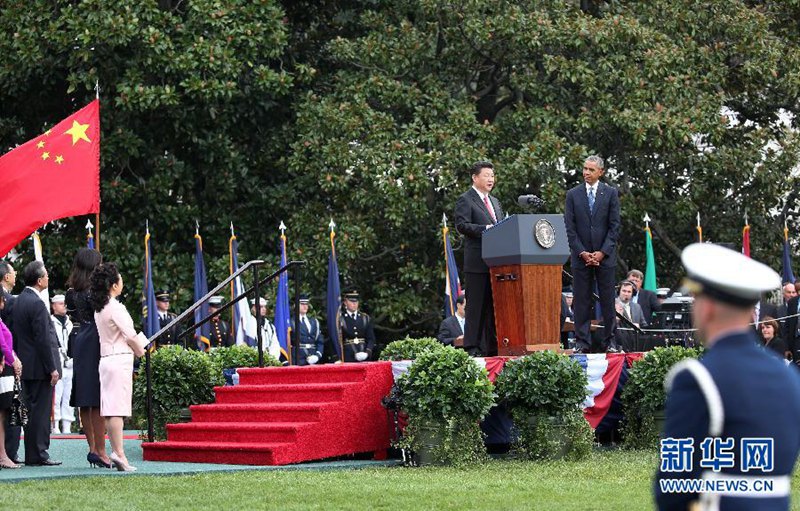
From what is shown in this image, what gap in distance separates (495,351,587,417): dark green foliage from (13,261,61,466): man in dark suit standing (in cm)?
387

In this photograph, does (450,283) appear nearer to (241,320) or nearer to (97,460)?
(241,320)

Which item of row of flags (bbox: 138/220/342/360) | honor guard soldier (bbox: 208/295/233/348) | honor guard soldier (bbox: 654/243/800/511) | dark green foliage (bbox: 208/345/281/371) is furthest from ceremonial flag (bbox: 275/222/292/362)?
honor guard soldier (bbox: 654/243/800/511)

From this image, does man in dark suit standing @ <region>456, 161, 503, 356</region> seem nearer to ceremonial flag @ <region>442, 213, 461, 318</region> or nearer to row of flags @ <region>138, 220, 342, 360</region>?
ceremonial flag @ <region>442, 213, 461, 318</region>

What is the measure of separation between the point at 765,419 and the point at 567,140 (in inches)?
679

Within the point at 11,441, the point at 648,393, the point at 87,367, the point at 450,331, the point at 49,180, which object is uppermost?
the point at 49,180

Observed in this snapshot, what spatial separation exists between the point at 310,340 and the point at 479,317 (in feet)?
23.5

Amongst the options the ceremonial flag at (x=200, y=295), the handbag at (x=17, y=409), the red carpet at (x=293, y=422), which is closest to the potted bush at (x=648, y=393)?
the red carpet at (x=293, y=422)

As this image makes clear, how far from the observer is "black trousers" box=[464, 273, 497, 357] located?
1199cm

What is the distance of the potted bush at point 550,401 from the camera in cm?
1111

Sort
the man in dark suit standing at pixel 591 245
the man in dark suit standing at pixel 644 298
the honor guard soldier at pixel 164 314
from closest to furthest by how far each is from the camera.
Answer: the man in dark suit standing at pixel 591 245, the man in dark suit standing at pixel 644 298, the honor guard soldier at pixel 164 314

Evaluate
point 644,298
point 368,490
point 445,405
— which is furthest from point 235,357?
point 644,298

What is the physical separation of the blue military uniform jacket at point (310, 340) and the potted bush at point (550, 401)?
764 centimetres

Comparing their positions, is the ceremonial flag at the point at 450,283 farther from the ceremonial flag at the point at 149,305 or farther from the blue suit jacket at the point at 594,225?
the blue suit jacket at the point at 594,225

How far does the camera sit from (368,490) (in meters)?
9.02
